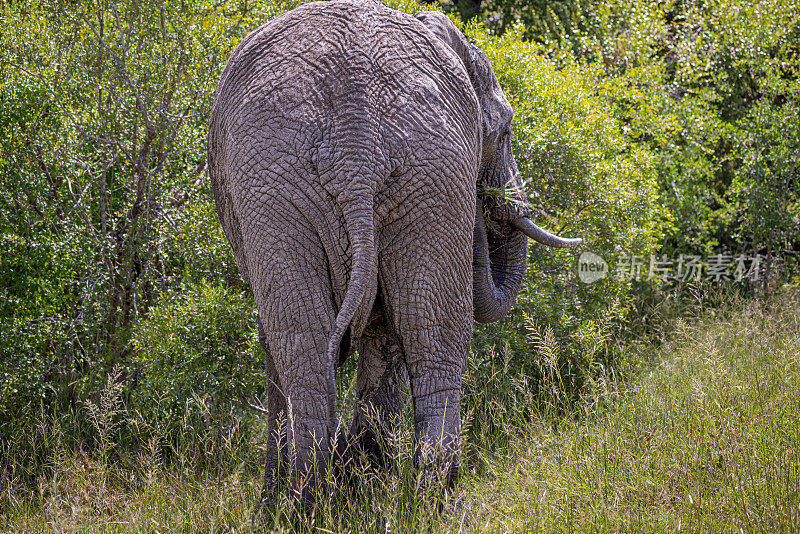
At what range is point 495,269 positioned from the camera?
4.33m

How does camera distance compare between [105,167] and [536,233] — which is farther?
[105,167]

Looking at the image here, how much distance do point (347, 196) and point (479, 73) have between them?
133 cm

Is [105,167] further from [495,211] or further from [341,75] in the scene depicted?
[341,75]

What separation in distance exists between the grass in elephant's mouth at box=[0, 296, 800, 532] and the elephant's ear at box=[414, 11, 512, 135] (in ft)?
5.40

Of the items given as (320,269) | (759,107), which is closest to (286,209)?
(320,269)

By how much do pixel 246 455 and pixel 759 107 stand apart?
7.07 metres

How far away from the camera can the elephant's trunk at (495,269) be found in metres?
3.97

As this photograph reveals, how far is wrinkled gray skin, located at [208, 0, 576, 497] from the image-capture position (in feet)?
9.33

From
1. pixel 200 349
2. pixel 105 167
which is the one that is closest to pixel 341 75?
pixel 200 349

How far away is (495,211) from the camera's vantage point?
4.08 m

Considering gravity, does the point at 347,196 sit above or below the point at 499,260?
above

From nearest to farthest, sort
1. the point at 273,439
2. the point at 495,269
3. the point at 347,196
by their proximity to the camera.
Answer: the point at 347,196 < the point at 273,439 < the point at 495,269

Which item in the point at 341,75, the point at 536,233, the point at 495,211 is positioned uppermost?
the point at 341,75

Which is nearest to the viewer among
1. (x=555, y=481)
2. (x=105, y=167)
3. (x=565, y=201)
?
(x=555, y=481)
